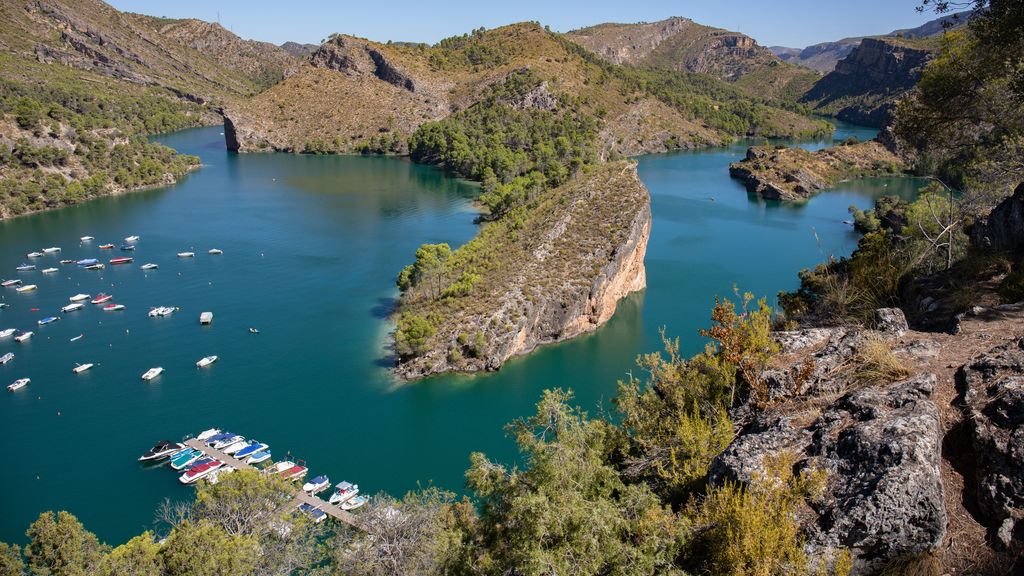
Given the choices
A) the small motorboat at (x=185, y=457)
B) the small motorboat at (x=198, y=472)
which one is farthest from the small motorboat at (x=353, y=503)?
the small motorboat at (x=185, y=457)

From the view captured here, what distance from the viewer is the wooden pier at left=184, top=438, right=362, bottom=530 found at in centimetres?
3456

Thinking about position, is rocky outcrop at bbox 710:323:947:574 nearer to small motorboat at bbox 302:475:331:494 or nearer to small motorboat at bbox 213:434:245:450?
small motorboat at bbox 302:475:331:494

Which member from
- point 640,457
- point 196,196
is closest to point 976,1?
point 640,457

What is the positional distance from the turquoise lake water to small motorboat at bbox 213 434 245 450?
1.29 m

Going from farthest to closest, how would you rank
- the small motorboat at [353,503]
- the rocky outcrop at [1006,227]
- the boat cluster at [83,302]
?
1. the boat cluster at [83,302]
2. the small motorboat at [353,503]
3. the rocky outcrop at [1006,227]

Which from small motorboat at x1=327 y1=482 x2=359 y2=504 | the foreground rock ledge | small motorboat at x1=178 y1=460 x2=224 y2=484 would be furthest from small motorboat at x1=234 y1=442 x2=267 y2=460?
the foreground rock ledge

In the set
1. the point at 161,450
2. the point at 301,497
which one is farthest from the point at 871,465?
the point at 161,450

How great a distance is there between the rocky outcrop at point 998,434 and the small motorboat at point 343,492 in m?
32.9

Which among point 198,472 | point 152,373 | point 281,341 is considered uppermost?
point 281,341

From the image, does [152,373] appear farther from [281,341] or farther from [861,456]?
[861,456]

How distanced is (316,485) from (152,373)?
2384cm

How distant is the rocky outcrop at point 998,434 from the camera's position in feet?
32.0

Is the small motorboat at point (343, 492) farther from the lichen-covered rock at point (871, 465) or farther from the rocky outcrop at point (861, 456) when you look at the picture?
the lichen-covered rock at point (871, 465)

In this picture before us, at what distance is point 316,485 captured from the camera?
38.0 metres
